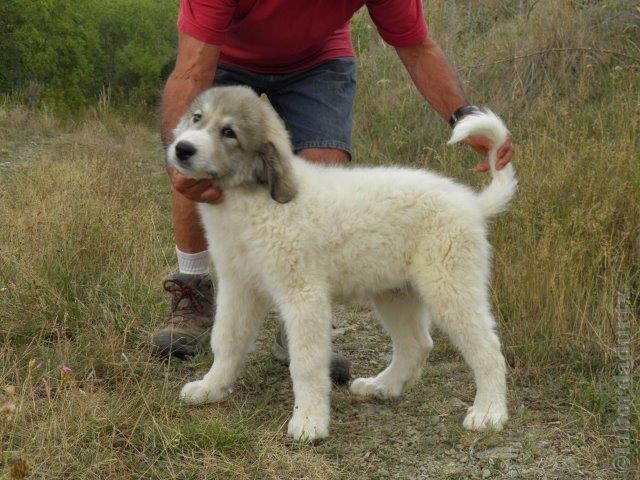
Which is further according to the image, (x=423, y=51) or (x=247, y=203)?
(x=423, y=51)

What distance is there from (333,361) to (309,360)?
0.74 m

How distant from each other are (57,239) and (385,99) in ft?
13.3

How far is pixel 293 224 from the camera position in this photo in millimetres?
3229

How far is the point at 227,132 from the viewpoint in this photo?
323 centimetres

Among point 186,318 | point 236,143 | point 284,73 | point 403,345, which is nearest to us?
point 236,143

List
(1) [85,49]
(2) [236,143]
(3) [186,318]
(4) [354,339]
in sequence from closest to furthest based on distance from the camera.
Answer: (2) [236,143] → (3) [186,318] → (4) [354,339] → (1) [85,49]

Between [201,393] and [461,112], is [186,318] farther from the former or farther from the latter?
[461,112]


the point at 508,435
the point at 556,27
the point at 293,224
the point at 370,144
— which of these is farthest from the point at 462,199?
the point at 556,27

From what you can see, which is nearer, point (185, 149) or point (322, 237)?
point (185, 149)

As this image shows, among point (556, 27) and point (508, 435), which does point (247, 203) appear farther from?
point (556, 27)

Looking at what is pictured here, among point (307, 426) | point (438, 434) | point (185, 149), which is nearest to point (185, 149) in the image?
point (185, 149)

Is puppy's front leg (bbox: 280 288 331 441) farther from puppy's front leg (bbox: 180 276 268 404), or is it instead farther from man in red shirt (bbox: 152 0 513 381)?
man in red shirt (bbox: 152 0 513 381)

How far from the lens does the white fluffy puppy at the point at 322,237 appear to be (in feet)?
10.5

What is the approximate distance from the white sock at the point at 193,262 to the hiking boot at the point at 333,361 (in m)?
0.58
